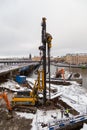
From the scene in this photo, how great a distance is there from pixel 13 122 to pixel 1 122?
822 mm

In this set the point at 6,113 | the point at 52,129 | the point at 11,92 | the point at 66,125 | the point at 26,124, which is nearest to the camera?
the point at 52,129

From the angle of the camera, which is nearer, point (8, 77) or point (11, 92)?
point (11, 92)

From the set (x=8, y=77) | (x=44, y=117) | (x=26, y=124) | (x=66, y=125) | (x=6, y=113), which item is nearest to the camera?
(x=66, y=125)

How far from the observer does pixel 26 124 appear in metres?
14.2

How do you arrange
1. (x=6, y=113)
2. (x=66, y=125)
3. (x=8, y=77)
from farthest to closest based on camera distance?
1. (x=8, y=77)
2. (x=6, y=113)
3. (x=66, y=125)

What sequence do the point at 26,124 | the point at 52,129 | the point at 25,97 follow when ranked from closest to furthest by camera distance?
the point at 52,129 < the point at 26,124 < the point at 25,97

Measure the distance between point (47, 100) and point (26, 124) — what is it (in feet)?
15.7

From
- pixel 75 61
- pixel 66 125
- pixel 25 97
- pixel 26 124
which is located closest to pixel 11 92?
pixel 25 97

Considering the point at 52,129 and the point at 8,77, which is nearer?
the point at 52,129

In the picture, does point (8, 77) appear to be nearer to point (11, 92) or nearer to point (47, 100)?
point (11, 92)

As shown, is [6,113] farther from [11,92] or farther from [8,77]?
[8,77]

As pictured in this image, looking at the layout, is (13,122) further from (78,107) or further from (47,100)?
(78,107)

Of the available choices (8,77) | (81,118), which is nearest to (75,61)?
(8,77)

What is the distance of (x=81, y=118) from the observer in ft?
45.8
